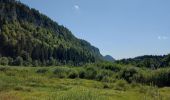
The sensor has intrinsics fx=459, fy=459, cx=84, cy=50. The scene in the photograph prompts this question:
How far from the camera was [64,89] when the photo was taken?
6988 cm

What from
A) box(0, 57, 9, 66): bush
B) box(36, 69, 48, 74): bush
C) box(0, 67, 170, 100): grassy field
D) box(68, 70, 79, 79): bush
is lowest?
box(0, 67, 170, 100): grassy field

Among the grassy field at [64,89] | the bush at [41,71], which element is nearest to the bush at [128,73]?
the grassy field at [64,89]

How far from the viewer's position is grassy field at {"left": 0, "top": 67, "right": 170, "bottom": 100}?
96.4 ft

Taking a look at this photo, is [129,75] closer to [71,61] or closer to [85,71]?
[85,71]

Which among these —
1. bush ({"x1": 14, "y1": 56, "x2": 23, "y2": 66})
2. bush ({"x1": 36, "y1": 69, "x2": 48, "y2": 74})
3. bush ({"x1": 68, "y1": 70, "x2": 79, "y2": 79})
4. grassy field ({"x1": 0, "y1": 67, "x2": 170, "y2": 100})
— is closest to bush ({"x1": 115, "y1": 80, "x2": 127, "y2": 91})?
grassy field ({"x1": 0, "y1": 67, "x2": 170, "y2": 100})

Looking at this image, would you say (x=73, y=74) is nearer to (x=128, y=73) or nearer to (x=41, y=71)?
(x=41, y=71)

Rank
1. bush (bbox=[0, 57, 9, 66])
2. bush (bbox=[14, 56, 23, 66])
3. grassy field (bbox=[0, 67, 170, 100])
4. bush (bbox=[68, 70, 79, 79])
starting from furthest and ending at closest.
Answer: bush (bbox=[14, 56, 23, 66]), bush (bbox=[0, 57, 9, 66]), bush (bbox=[68, 70, 79, 79]), grassy field (bbox=[0, 67, 170, 100])

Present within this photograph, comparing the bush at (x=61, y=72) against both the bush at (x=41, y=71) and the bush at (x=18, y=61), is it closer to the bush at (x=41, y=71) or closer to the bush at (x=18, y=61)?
the bush at (x=41, y=71)

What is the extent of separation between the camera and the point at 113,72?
10662cm

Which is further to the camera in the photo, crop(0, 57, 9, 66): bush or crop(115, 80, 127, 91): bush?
crop(0, 57, 9, 66): bush

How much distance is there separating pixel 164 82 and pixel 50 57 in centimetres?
9697

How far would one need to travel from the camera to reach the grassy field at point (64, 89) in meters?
29.4

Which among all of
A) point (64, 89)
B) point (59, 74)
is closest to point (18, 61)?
point (59, 74)

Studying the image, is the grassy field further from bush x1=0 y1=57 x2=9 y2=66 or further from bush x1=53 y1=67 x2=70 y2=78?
bush x1=0 y1=57 x2=9 y2=66
